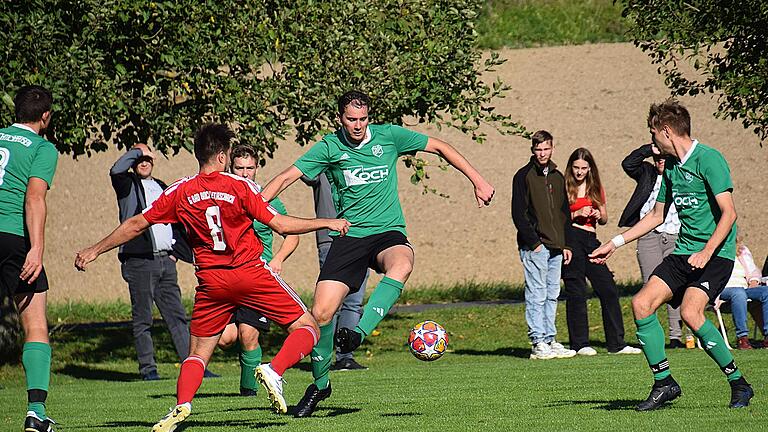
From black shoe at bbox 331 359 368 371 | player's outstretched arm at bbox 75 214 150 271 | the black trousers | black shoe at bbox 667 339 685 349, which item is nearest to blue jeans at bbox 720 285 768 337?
black shoe at bbox 667 339 685 349

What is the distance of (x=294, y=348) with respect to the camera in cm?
800

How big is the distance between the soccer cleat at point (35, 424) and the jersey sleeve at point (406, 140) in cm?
329

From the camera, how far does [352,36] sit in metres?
15.7

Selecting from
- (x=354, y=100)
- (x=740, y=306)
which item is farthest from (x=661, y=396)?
(x=740, y=306)

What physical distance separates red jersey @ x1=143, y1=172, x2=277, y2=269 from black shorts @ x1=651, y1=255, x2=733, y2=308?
279cm

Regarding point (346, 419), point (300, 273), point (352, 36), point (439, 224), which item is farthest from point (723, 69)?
point (439, 224)

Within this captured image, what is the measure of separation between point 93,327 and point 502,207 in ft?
57.5

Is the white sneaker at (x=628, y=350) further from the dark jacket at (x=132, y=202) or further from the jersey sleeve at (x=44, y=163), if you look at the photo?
the jersey sleeve at (x=44, y=163)

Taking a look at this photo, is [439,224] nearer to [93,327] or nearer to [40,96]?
[93,327]

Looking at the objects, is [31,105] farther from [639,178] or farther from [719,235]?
[639,178]

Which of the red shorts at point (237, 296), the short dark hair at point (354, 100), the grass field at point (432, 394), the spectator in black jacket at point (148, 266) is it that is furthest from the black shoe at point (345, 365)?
the red shorts at point (237, 296)

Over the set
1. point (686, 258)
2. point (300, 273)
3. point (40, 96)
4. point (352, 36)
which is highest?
point (352, 36)

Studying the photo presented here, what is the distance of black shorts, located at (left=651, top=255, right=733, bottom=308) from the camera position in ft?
27.5

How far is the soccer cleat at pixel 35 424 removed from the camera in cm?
775
